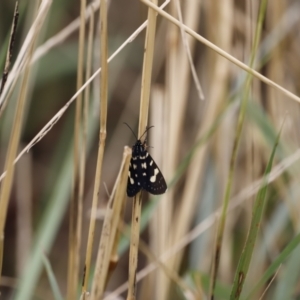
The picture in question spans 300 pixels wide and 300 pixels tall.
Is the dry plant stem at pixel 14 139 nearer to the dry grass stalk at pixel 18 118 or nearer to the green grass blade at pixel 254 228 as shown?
the dry grass stalk at pixel 18 118

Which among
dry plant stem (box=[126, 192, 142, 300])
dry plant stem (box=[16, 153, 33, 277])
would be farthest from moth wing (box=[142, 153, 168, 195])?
dry plant stem (box=[16, 153, 33, 277])

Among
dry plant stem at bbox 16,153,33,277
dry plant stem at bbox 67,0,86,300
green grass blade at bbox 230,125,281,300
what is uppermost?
dry plant stem at bbox 16,153,33,277

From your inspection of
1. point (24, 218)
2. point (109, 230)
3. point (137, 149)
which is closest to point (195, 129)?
point (24, 218)

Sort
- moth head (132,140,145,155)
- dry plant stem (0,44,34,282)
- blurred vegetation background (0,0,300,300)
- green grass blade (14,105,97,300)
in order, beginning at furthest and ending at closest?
blurred vegetation background (0,0,300,300), green grass blade (14,105,97,300), moth head (132,140,145,155), dry plant stem (0,44,34,282)

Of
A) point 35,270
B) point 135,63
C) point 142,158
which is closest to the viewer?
point 142,158

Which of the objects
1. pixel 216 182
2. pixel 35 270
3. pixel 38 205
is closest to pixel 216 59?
pixel 216 182

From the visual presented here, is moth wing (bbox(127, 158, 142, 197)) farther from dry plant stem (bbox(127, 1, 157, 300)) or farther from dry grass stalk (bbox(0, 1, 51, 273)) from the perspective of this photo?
dry grass stalk (bbox(0, 1, 51, 273))

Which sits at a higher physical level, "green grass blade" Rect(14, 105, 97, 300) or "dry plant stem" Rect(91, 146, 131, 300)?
"green grass blade" Rect(14, 105, 97, 300)

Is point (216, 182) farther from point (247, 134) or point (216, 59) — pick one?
point (216, 59)

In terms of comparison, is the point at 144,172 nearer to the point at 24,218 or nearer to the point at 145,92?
the point at 145,92
